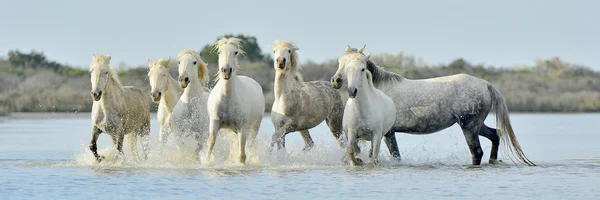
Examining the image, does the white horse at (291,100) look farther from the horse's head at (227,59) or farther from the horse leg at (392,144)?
the horse leg at (392,144)

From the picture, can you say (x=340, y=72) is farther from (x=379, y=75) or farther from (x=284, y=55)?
(x=379, y=75)

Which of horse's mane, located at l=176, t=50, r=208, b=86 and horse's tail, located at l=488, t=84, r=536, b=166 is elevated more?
horse's mane, located at l=176, t=50, r=208, b=86

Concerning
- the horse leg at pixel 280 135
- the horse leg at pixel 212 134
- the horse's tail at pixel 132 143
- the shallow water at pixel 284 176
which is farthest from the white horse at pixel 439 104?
the horse's tail at pixel 132 143

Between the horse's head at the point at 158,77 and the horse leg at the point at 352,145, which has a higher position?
the horse's head at the point at 158,77

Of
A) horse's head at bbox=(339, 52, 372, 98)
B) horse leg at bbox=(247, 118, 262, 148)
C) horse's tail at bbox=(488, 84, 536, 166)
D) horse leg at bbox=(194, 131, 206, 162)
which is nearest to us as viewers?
horse's head at bbox=(339, 52, 372, 98)

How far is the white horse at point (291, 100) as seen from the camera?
44.6 feet

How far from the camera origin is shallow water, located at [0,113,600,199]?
10.9 m

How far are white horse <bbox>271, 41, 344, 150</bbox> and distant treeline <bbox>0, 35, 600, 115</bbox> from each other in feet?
48.8

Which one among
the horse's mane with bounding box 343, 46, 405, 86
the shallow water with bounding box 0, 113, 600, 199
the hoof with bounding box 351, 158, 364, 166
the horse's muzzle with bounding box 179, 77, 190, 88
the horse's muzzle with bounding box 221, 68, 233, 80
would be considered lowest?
the shallow water with bounding box 0, 113, 600, 199

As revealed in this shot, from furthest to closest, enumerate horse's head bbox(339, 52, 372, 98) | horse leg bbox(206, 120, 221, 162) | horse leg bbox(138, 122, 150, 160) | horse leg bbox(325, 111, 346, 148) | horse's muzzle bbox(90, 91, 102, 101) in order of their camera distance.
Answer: horse leg bbox(325, 111, 346, 148) → horse leg bbox(138, 122, 150, 160) → horse leg bbox(206, 120, 221, 162) → horse's muzzle bbox(90, 91, 102, 101) → horse's head bbox(339, 52, 372, 98)

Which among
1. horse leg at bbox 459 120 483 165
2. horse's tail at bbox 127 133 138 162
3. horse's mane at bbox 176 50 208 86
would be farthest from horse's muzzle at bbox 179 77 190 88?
horse leg at bbox 459 120 483 165

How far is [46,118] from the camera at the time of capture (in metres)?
31.4

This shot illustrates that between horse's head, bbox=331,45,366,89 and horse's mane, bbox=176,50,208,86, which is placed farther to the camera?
horse's mane, bbox=176,50,208,86

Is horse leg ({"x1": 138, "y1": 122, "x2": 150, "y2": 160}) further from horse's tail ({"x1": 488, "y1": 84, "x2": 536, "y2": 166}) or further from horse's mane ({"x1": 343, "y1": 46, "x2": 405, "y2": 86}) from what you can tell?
horse's tail ({"x1": 488, "y1": 84, "x2": 536, "y2": 166})
